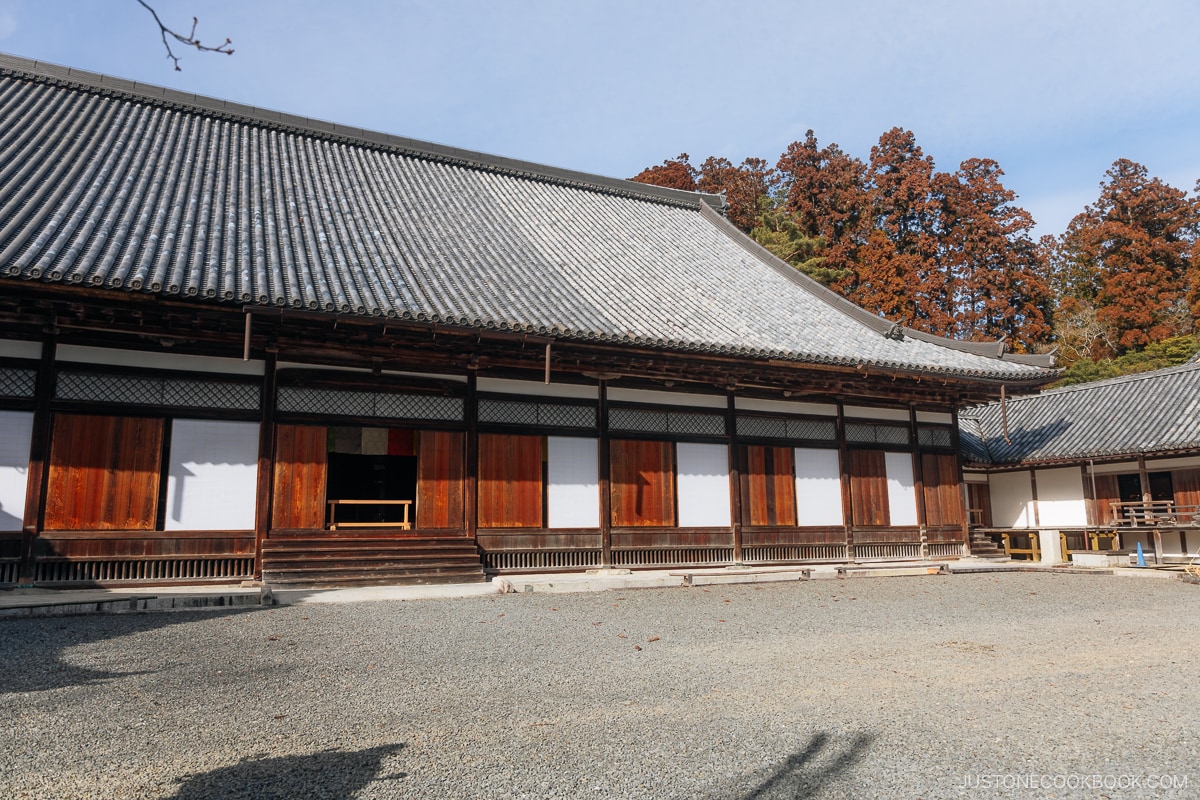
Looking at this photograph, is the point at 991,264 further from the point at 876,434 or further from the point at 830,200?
the point at 876,434

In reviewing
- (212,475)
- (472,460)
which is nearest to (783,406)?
(472,460)

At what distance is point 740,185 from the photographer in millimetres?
37594

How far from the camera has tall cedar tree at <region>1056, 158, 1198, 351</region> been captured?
109 feet

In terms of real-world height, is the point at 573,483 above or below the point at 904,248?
below

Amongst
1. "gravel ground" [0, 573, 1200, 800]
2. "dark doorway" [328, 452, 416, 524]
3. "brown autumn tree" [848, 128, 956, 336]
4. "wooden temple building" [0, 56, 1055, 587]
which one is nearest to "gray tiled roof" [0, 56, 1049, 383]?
"wooden temple building" [0, 56, 1055, 587]

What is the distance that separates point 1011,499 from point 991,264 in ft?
47.0

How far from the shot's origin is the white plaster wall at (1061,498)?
20.3m

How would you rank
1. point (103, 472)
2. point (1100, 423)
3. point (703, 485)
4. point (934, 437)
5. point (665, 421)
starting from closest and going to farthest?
point (103, 472) → point (665, 421) → point (703, 485) → point (934, 437) → point (1100, 423)

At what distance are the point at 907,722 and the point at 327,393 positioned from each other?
8.59 m

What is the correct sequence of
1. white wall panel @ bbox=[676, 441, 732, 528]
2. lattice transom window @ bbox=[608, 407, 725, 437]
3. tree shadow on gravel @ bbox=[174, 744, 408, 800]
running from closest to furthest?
1. tree shadow on gravel @ bbox=[174, 744, 408, 800]
2. lattice transom window @ bbox=[608, 407, 725, 437]
3. white wall panel @ bbox=[676, 441, 732, 528]

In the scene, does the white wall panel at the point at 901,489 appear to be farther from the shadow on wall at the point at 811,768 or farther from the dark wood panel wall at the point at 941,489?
the shadow on wall at the point at 811,768

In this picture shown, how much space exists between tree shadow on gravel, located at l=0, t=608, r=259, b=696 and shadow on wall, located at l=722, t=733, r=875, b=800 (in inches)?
164

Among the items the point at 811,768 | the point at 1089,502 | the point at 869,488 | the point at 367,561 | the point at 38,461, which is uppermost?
the point at 38,461

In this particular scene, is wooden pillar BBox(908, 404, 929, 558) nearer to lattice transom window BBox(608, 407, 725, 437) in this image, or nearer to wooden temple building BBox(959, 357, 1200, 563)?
wooden temple building BBox(959, 357, 1200, 563)
